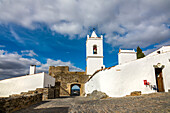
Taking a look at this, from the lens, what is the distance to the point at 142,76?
9516 mm

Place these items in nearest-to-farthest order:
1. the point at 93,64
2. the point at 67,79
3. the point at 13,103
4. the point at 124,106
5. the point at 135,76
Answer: the point at 124,106, the point at 13,103, the point at 135,76, the point at 93,64, the point at 67,79

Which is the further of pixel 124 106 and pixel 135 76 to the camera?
pixel 135 76

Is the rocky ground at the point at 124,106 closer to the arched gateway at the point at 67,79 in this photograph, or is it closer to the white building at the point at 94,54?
the white building at the point at 94,54

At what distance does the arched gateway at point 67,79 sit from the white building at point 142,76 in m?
14.2

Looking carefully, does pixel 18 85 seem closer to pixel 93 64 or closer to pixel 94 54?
pixel 93 64

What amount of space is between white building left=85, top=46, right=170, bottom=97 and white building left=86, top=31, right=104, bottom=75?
1315 cm

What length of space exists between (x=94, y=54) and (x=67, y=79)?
6.84m

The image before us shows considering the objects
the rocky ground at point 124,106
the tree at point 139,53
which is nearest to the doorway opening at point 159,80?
the rocky ground at point 124,106

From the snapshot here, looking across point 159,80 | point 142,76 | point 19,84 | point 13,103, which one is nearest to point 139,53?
point 159,80

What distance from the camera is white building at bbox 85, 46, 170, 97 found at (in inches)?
368

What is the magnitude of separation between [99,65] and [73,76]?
5.30m

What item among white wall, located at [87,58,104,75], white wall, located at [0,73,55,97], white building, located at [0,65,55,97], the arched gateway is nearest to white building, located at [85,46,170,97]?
white building, located at [0,65,55,97]

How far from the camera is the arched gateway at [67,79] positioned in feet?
77.4

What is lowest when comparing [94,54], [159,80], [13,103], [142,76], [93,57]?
[13,103]
